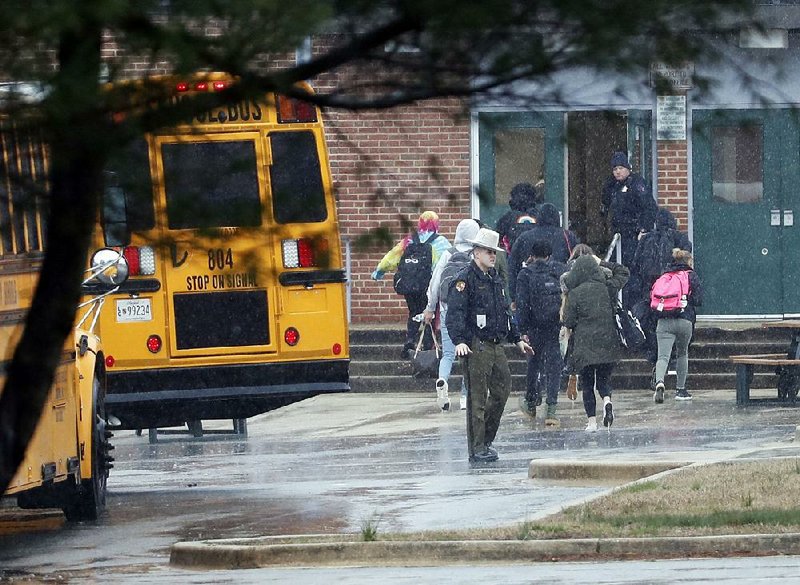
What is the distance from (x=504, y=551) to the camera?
1058 cm

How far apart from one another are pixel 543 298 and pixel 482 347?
240 cm

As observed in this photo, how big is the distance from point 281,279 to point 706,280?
11.3 m

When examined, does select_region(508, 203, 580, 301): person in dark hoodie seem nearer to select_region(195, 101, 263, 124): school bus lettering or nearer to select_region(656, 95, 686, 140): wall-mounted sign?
select_region(195, 101, 263, 124): school bus lettering

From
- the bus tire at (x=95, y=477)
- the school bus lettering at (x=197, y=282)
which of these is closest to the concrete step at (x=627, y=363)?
the school bus lettering at (x=197, y=282)

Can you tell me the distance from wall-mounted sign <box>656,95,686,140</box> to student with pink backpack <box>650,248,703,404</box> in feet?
50.3

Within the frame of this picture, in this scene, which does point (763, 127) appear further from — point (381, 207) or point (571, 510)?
point (571, 510)

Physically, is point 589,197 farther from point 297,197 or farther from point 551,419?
point 297,197

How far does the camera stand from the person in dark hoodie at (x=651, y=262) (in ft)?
72.9

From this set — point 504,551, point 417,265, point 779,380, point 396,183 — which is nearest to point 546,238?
point 417,265

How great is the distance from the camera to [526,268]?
1880cm

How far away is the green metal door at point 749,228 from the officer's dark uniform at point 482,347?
957cm

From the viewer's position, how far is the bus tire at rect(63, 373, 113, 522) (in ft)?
43.8

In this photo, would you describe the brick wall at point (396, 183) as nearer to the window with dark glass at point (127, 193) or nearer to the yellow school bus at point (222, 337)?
the window with dark glass at point (127, 193)

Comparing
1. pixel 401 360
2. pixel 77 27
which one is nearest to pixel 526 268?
pixel 401 360
